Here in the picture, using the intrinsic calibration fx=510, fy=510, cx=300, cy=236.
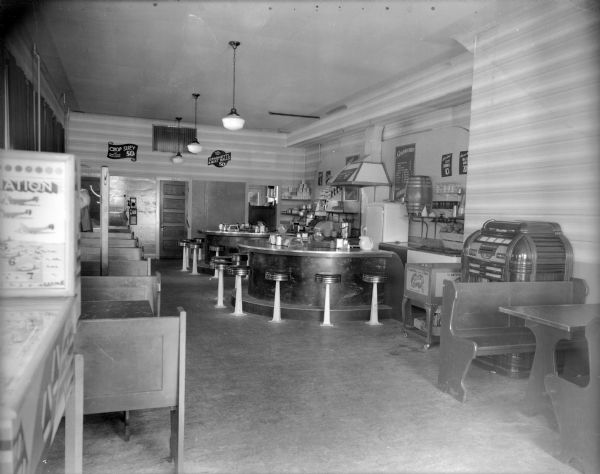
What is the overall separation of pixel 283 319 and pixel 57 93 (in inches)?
266

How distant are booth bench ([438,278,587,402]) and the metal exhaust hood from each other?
5.18m

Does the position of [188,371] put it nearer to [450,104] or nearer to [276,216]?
[450,104]

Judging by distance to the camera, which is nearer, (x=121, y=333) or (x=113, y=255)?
(x=121, y=333)

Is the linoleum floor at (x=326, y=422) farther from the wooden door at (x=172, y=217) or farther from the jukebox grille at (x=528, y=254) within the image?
the wooden door at (x=172, y=217)

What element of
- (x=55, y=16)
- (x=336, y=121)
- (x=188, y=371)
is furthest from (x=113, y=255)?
(x=336, y=121)

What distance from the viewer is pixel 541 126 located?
5.16 meters

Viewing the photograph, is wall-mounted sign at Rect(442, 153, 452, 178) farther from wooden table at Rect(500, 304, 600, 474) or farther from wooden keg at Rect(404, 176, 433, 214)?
wooden table at Rect(500, 304, 600, 474)

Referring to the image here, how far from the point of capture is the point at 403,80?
336 inches

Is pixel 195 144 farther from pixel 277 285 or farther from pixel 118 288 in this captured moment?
pixel 118 288

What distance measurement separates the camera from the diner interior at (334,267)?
90.8 inches

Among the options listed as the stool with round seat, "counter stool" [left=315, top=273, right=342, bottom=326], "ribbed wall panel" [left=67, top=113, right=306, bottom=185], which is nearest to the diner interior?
"counter stool" [left=315, top=273, right=342, bottom=326]

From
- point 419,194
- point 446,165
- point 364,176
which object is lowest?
point 419,194

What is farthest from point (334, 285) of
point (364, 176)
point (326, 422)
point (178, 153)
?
point (178, 153)

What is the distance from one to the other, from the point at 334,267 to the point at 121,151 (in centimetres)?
829
